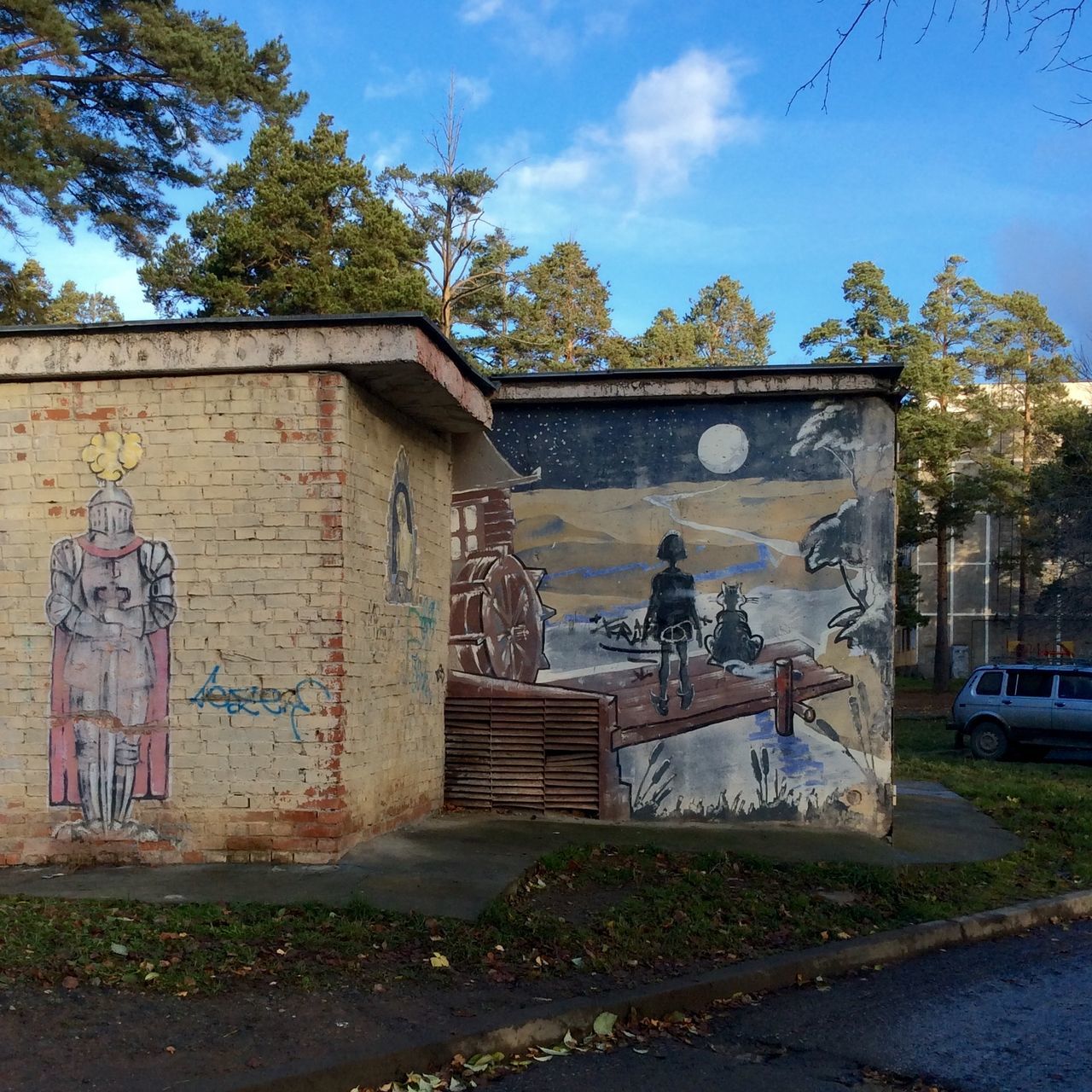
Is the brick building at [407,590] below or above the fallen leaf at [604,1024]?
above

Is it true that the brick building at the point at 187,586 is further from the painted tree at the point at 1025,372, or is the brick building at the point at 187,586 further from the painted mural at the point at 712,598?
the painted tree at the point at 1025,372

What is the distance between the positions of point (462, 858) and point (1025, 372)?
4278cm

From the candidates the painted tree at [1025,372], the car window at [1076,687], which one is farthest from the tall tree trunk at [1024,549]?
the car window at [1076,687]

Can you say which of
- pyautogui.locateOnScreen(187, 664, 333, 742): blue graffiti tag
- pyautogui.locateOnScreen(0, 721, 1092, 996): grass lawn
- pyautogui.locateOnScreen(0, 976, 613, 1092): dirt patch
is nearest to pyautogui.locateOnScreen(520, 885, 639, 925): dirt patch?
pyautogui.locateOnScreen(0, 721, 1092, 996): grass lawn

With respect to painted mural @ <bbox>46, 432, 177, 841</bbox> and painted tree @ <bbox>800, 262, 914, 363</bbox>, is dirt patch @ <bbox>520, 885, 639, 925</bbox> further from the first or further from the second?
painted tree @ <bbox>800, 262, 914, 363</bbox>

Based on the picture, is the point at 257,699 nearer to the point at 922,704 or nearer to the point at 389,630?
the point at 389,630

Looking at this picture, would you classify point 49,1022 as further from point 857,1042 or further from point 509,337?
point 509,337

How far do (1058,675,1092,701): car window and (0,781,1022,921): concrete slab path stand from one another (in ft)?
31.6

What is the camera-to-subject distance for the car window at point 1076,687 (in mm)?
19500

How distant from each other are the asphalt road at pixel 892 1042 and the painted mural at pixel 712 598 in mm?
3026

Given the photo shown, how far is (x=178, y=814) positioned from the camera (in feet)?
25.4

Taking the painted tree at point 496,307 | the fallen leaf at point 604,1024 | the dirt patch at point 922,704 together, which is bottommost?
the dirt patch at point 922,704

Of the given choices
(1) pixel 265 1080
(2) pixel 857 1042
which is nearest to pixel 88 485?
(1) pixel 265 1080

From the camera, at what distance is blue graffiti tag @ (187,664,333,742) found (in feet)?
25.4
